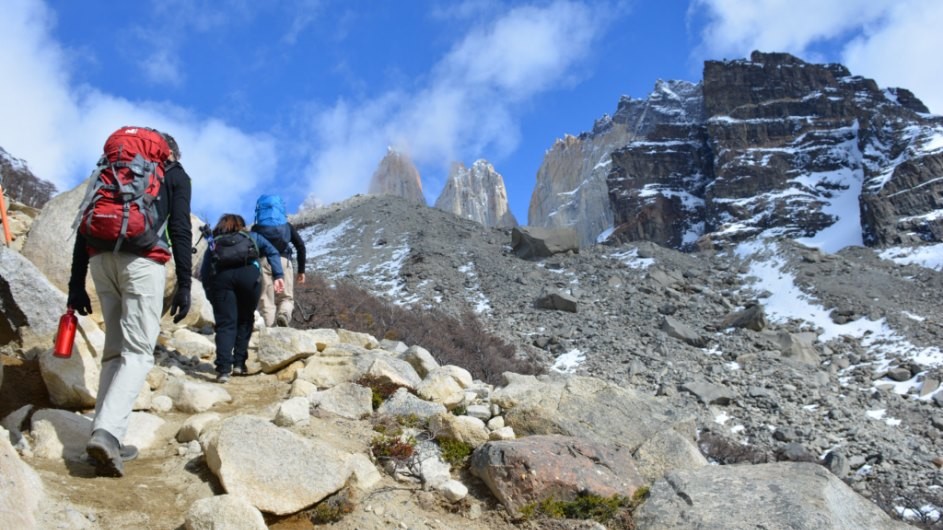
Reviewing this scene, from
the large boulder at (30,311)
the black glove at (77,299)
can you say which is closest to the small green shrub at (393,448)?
the black glove at (77,299)

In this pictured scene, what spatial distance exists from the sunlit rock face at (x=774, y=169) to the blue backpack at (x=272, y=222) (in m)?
78.4

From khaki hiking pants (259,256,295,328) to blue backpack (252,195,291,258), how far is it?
247mm

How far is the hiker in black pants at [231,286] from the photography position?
5672mm

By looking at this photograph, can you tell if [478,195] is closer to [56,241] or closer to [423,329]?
[423,329]

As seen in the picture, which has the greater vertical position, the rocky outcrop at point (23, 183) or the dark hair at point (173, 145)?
the rocky outcrop at point (23, 183)

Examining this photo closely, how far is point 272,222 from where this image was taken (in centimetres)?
718

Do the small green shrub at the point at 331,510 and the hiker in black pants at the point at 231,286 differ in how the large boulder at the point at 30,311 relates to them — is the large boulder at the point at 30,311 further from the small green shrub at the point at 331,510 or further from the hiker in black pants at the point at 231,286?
the small green shrub at the point at 331,510

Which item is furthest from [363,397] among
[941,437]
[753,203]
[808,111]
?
[808,111]

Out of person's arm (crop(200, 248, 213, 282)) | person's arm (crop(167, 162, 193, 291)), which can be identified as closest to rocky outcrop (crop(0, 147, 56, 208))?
person's arm (crop(200, 248, 213, 282))

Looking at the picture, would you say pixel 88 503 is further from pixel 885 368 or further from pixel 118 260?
pixel 885 368

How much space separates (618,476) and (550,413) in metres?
0.84

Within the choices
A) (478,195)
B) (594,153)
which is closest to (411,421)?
(478,195)

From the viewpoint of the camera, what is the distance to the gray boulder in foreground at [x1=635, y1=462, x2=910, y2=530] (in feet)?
10.6

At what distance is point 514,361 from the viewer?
13750 mm
